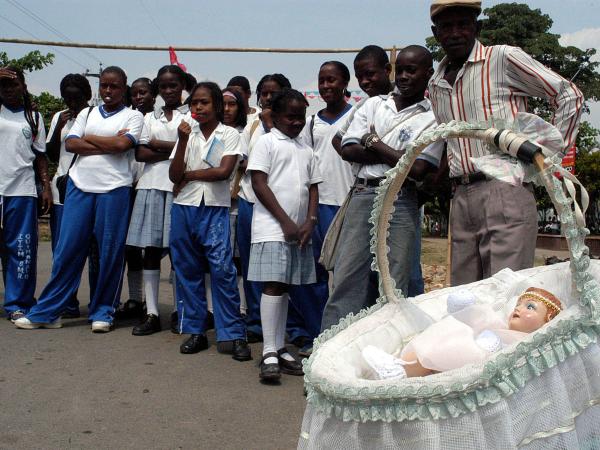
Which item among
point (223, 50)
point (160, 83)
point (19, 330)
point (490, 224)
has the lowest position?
point (19, 330)

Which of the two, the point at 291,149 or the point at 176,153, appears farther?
the point at 176,153

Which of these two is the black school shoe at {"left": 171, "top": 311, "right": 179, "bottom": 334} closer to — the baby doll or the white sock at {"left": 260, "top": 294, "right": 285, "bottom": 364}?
the white sock at {"left": 260, "top": 294, "right": 285, "bottom": 364}

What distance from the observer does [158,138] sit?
18.4 ft

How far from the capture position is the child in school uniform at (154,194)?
5.48 metres

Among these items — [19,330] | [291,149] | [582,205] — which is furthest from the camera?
[19,330]

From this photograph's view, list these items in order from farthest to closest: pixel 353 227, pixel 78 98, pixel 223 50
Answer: pixel 223 50, pixel 78 98, pixel 353 227

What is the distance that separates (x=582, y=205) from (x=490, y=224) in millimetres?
948

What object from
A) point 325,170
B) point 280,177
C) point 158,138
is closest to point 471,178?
point 280,177

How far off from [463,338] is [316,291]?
267 cm

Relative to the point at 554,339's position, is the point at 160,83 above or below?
above

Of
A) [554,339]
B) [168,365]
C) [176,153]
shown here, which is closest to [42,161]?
[176,153]

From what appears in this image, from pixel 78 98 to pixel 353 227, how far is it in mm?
3033

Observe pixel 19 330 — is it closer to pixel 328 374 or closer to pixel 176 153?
pixel 176 153

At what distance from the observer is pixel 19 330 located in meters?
5.54
